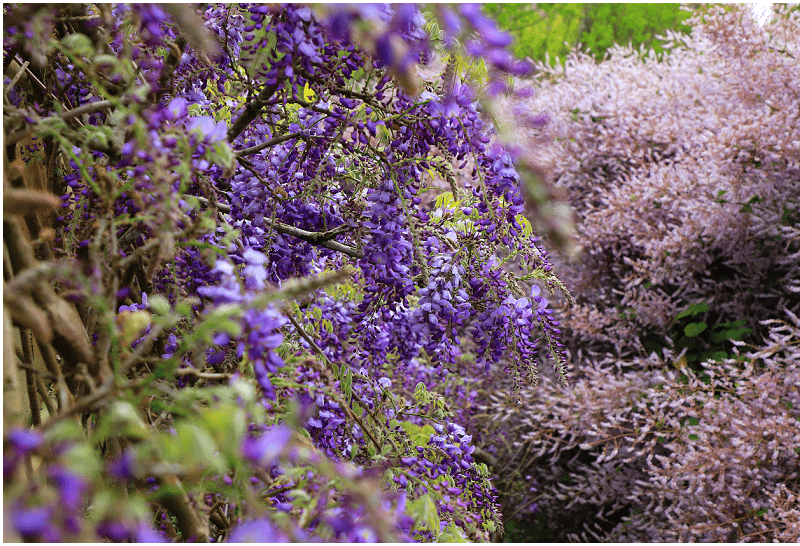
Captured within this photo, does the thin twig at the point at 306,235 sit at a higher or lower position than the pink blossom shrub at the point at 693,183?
lower

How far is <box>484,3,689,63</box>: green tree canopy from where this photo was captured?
8.56m

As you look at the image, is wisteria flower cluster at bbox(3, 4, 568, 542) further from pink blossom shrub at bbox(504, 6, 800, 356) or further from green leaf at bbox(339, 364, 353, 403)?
pink blossom shrub at bbox(504, 6, 800, 356)

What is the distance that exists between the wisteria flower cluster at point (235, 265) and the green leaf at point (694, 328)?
2341 mm

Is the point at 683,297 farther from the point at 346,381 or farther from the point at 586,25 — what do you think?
the point at 586,25

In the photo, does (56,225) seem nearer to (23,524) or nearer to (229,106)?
(229,106)

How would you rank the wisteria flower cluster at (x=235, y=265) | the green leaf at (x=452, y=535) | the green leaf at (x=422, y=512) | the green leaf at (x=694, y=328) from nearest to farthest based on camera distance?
the wisteria flower cluster at (x=235, y=265)
the green leaf at (x=422, y=512)
the green leaf at (x=452, y=535)
the green leaf at (x=694, y=328)

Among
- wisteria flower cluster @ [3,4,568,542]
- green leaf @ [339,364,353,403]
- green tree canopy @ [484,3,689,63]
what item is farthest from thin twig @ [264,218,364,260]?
green tree canopy @ [484,3,689,63]

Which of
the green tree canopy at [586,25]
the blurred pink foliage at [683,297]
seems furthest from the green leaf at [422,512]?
the green tree canopy at [586,25]

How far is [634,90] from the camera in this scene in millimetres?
4973

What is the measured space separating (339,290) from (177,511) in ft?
6.05

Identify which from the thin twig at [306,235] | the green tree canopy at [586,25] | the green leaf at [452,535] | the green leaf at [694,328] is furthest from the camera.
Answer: the green tree canopy at [586,25]

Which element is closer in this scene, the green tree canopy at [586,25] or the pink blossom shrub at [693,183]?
the pink blossom shrub at [693,183]

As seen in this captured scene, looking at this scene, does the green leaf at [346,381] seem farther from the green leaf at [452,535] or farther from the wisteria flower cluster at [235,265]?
the green leaf at [452,535]

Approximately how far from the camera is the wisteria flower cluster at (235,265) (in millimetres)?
630
